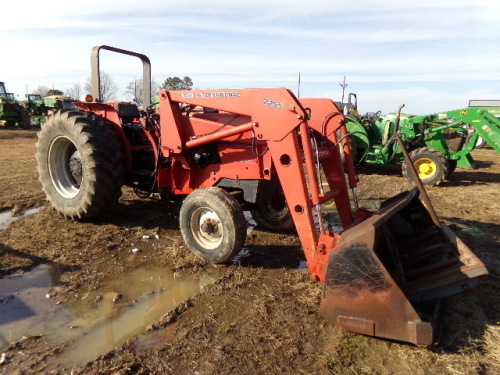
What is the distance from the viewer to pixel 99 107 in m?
5.41

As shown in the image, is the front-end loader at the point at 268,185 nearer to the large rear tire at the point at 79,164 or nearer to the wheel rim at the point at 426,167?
the large rear tire at the point at 79,164

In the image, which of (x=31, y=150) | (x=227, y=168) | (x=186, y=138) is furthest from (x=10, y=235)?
(x=31, y=150)

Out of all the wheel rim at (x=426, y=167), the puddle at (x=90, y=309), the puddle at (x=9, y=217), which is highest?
the wheel rim at (x=426, y=167)

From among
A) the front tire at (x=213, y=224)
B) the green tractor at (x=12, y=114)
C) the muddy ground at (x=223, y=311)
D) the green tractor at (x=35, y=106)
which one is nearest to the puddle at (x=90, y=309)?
the muddy ground at (x=223, y=311)

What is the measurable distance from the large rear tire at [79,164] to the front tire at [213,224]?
4.36 feet

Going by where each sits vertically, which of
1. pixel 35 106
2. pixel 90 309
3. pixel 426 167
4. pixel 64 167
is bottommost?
pixel 90 309

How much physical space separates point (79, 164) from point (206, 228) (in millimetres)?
2373

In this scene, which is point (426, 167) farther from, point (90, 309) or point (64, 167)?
point (90, 309)

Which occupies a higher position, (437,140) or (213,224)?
(437,140)

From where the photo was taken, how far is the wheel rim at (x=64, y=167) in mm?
5314

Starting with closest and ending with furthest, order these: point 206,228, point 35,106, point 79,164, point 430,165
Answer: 1. point 206,228
2. point 79,164
3. point 430,165
4. point 35,106

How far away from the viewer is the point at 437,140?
9.39 metres

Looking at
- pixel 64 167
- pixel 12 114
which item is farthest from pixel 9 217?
pixel 12 114

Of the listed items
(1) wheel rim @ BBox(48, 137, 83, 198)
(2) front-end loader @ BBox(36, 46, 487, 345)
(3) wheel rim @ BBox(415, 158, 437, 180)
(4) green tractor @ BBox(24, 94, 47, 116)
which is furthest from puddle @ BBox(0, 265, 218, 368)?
(4) green tractor @ BBox(24, 94, 47, 116)
